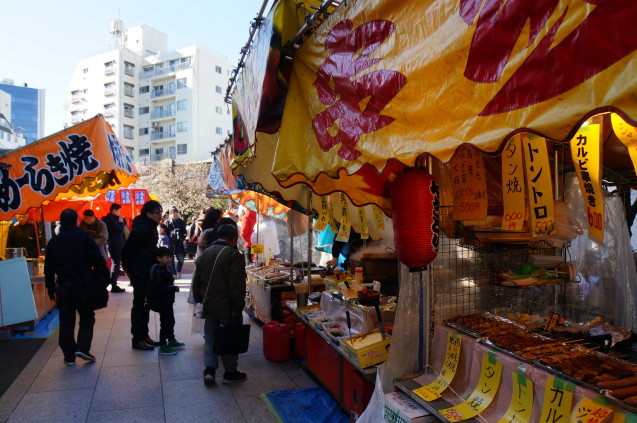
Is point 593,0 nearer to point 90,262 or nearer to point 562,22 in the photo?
point 562,22

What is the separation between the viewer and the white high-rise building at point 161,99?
5306 cm

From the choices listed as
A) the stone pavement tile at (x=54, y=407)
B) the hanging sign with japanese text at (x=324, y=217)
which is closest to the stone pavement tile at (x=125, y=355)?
the stone pavement tile at (x=54, y=407)

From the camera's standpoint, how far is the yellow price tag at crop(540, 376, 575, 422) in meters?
2.19

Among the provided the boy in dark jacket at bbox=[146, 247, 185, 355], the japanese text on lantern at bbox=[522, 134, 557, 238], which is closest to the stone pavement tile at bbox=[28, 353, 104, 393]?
the boy in dark jacket at bbox=[146, 247, 185, 355]

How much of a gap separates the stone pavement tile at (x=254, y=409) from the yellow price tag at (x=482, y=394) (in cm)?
252

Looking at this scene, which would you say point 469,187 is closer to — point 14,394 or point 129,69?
point 14,394

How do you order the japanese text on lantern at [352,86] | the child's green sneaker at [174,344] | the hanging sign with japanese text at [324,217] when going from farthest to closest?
the child's green sneaker at [174,344] → the hanging sign with japanese text at [324,217] → the japanese text on lantern at [352,86]

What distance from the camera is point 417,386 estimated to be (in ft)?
10.2

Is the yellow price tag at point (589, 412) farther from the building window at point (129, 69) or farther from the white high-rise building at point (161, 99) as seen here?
the building window at point (129, 69)

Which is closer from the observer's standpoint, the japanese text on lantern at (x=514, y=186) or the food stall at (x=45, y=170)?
the japanese text on lantern at (x=514, y=186)

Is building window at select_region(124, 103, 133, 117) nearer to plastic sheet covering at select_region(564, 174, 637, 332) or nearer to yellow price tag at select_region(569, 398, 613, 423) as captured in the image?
plastic sheet covering at select_region(564, 174, 637, 332)

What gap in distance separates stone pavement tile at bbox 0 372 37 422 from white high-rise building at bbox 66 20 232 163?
47.5 metres

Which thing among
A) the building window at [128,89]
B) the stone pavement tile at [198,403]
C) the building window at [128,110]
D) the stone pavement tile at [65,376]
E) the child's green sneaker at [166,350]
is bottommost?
the stone pavement tile at [198,403]

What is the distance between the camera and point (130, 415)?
4582 millimetres
